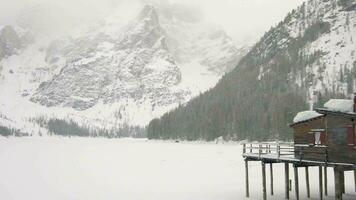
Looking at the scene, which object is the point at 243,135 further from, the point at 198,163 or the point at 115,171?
the point at 115,171

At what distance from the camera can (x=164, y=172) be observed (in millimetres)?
82750

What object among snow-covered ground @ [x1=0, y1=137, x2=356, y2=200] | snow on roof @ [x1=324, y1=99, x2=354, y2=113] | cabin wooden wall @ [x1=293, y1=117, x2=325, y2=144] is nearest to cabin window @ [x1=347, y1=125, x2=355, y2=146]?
snow on roof @ [x1=324, y1=99, x2=354, y2=113]

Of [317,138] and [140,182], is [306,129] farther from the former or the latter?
[140,182]

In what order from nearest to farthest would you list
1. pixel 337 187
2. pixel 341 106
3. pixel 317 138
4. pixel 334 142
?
pixel 337 187
pixel 334 142
pixel 341 106
pixel 317 138

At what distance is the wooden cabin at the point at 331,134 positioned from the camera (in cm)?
4072

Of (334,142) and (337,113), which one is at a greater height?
(337,113)

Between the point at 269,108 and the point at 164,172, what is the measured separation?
120302 millimetres

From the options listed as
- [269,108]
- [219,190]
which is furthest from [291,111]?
[219,190]

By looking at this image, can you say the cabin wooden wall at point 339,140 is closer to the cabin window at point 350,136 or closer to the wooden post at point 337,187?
the cabin window at point 350,136

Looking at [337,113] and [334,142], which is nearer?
[337,113]

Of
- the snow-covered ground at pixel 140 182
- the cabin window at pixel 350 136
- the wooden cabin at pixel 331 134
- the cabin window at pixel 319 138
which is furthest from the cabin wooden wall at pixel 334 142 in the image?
the snow-covered ground at pixel 140 182

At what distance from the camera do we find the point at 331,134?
42.6 meters

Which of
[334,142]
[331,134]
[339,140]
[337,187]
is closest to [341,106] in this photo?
[331,134]

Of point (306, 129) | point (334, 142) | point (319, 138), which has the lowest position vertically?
point (334, 142)
